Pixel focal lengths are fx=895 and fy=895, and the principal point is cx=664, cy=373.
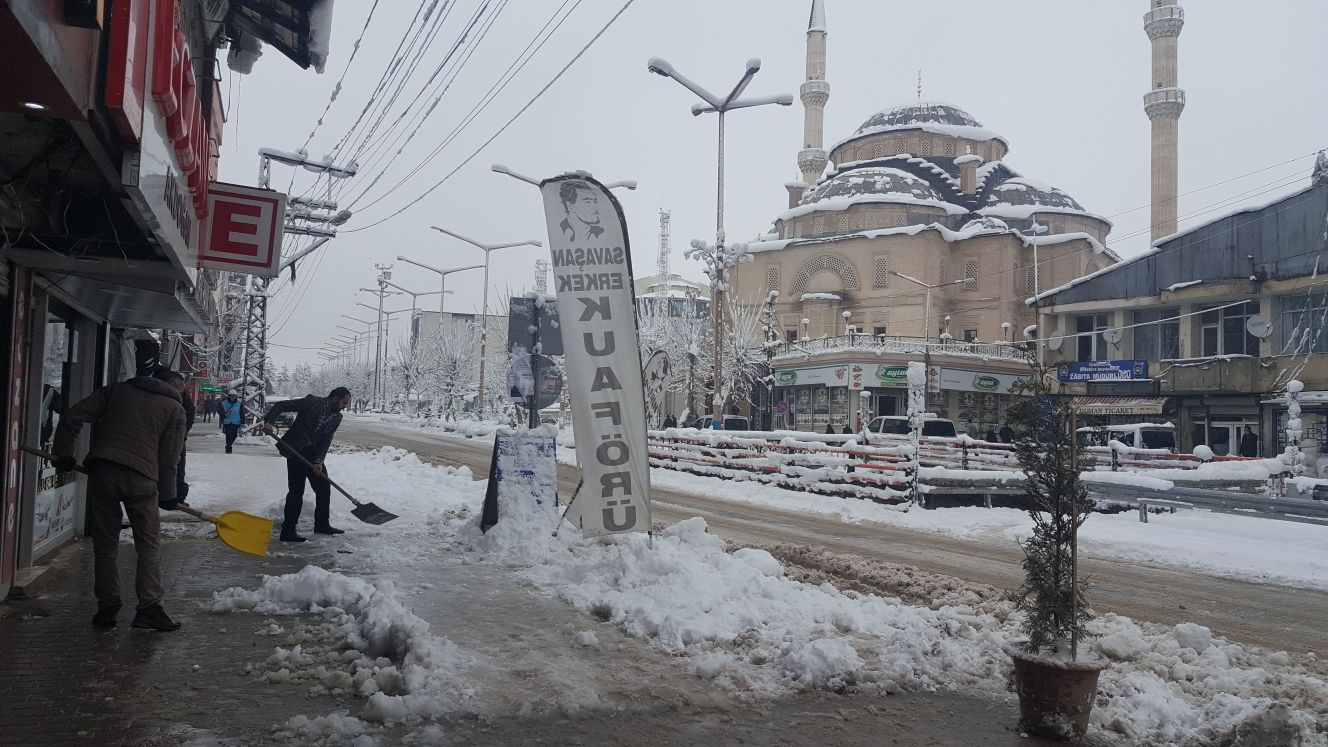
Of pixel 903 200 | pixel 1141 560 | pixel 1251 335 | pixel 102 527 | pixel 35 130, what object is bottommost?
pixel 1141 560

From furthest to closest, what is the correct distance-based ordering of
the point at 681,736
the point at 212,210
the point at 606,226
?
the point at 606,226, the point at 212,210, the point at 681,736

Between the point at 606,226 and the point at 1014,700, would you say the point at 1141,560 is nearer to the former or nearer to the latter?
the point at 1014,700

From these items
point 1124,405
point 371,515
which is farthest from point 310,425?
point 1124,405

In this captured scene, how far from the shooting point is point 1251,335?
117 feet

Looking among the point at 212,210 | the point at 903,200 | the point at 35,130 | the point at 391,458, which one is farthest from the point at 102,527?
the point at 903,200

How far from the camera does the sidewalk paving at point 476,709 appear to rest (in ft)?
14.4

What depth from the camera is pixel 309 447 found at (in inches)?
389

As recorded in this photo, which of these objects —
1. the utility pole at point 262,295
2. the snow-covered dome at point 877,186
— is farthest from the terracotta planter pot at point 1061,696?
the snow-covered dome at point 877,186

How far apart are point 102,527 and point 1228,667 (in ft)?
24.2

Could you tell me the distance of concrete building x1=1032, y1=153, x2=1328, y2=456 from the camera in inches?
1296

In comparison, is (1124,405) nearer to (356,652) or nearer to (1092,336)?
(1092,336)

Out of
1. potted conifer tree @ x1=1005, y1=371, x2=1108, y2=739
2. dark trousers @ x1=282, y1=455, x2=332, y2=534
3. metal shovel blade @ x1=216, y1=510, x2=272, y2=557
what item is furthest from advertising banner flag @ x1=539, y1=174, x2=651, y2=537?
potted conifer tree @ x1=1005, y1=371, x2=1108, y2=739

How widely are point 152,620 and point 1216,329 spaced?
4111cm

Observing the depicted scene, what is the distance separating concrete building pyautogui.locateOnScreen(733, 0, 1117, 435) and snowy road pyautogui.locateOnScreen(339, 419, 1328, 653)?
36.8 m
